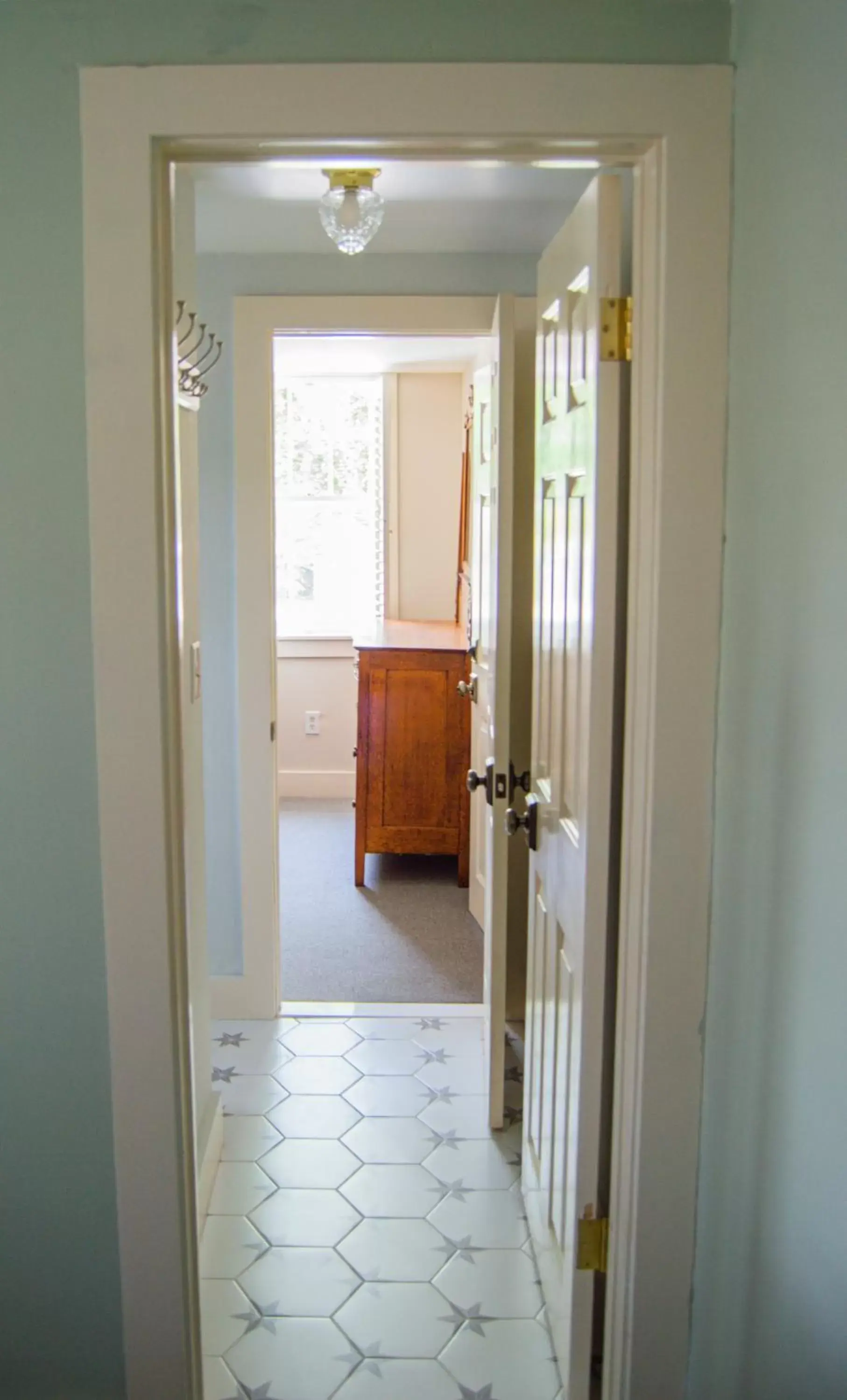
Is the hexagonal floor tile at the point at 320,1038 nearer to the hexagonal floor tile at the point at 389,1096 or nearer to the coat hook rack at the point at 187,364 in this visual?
the hexagonal floor tile at the point at 389,1096

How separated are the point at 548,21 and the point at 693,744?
1004 mm

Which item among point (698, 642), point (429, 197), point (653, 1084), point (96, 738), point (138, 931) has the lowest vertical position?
point (653, 1084)

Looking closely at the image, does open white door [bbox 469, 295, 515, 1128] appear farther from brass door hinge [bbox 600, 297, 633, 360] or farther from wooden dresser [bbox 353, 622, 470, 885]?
wooden dresser [bbox 353, 622, 470, 885]

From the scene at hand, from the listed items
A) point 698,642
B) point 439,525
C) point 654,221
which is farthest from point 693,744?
point 439,525

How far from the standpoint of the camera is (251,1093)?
316 cm

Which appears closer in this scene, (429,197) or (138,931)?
(138,931)

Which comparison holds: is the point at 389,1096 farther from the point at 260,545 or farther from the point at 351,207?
the point at 351,207

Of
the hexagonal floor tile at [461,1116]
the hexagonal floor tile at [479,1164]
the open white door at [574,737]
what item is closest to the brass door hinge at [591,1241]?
the open white door at [574,737]

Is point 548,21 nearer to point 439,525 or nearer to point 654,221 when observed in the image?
point 654,221

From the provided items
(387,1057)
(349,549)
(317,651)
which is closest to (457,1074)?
(387,1057)

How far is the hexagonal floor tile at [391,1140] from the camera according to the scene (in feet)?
9.36

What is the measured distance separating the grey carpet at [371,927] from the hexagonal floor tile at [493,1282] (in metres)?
1.33

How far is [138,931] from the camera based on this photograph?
1706mm

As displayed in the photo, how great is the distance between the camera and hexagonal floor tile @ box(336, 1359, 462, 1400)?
2066 millimetres
